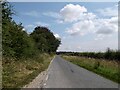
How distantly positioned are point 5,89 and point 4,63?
4512mm

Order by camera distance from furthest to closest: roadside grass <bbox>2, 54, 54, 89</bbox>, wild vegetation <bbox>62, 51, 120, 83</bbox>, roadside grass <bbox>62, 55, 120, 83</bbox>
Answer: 1. wild vegetation <bbox>62, 51, 120, 83</bbox>
2. roadside grass <bbox>62, 55, 120, 83</bbox>
3. roadside grass <bbox>2, 54, 54, 89</bbox>

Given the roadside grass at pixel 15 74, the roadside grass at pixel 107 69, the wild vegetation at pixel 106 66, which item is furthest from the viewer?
the wild vegetation at pixel 106 66

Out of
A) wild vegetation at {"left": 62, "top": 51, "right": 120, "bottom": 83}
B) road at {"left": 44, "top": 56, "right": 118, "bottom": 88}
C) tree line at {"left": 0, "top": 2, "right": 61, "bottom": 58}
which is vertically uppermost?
tree line at {"left": 0, "top": 2, "right": 61, "bottom": 58}

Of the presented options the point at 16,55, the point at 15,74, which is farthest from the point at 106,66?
the point at 15,74

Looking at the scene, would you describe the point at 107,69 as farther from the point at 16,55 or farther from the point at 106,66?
the point at 16,55

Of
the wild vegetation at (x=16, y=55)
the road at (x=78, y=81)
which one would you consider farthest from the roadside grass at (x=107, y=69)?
the wild vegetation at (x=16, y=55)

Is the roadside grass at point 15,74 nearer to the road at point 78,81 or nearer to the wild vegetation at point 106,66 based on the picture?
the road at point 78,81

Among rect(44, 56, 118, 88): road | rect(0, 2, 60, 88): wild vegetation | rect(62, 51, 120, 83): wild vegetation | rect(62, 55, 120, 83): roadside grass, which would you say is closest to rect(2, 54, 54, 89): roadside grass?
rect(0, 2, 60, 88): wild vegetation

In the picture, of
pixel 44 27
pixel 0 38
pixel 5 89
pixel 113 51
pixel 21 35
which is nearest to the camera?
pixel 5 89

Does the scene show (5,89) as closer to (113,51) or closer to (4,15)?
(4,15)

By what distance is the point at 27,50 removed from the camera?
4181 centimetres

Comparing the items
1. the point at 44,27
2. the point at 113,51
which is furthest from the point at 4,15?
the point at 44,27

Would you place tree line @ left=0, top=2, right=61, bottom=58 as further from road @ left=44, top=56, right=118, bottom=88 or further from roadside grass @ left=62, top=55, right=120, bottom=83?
roadside grass @ left=62, top=55, right=120, bottom=83

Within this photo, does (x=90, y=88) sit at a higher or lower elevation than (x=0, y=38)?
lower
